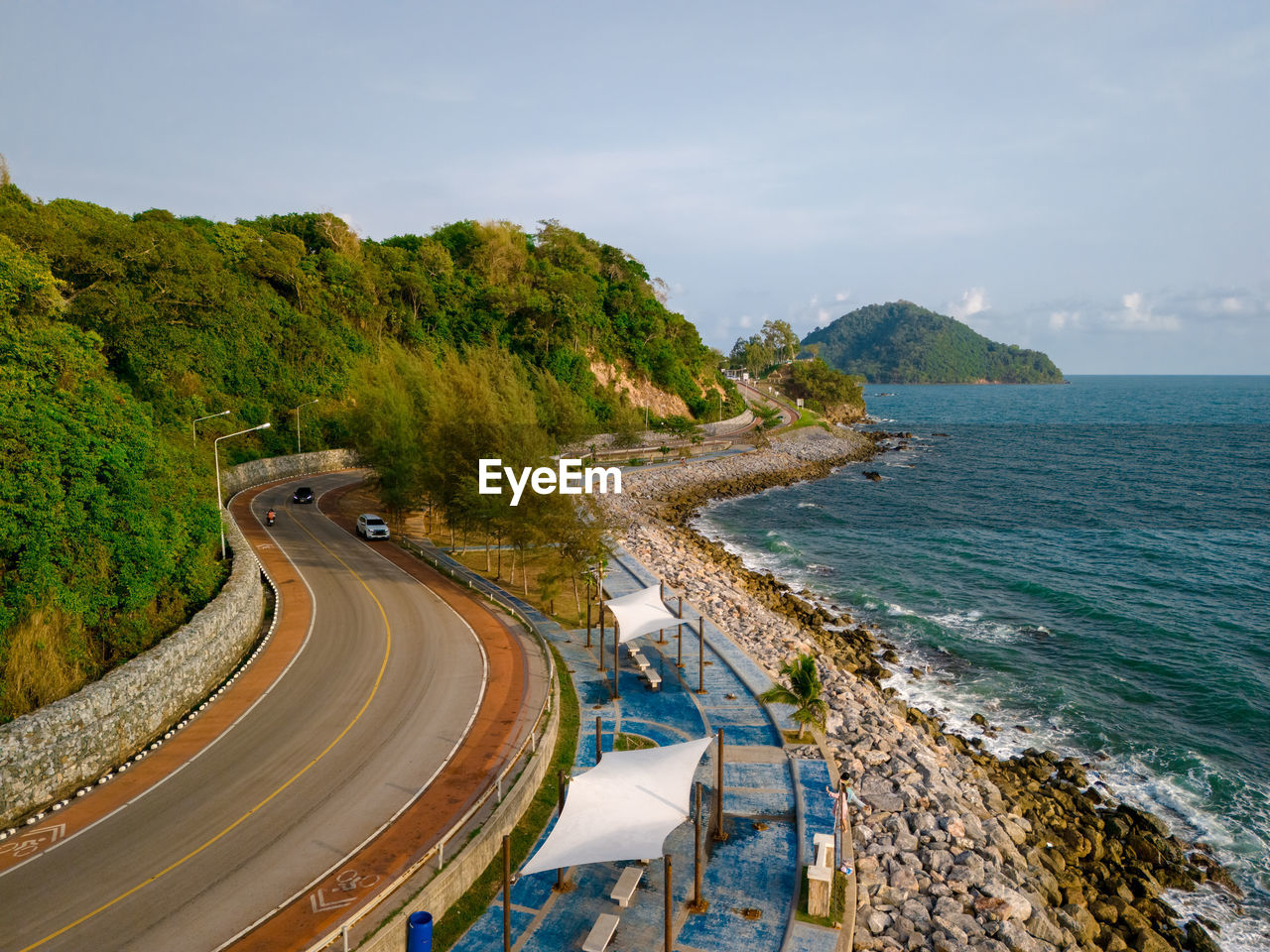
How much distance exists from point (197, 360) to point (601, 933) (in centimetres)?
6881

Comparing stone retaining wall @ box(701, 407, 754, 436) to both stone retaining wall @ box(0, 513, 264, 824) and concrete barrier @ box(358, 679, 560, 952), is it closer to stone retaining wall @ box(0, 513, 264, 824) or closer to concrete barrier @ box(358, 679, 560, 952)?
stone retaining wall @ box(0, 513, 264, 824)

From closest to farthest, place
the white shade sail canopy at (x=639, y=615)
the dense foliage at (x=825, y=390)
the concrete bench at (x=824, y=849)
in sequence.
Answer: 1. the concrete bench at (x=824, y=849)
2. the white shade sail canopy at (x=639, y=615)
3. the dense foliage at (x=825, y=390)

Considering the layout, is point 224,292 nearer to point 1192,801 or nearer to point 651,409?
point 651,409

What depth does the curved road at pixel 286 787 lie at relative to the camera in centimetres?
1448

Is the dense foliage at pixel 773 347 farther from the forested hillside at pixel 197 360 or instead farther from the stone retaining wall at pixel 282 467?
the stone retaining wall at pixel 282 467

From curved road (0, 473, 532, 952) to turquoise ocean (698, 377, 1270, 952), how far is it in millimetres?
20578

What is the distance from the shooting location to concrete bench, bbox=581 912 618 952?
1388 centimetres

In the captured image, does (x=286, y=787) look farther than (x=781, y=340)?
No

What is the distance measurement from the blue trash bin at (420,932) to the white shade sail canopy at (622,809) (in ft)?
6.81

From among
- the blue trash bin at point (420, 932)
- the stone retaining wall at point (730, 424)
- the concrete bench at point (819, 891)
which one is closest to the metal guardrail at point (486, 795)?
the blue trash bin at point (420, 932)

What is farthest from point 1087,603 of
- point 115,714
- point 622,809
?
point 115,714

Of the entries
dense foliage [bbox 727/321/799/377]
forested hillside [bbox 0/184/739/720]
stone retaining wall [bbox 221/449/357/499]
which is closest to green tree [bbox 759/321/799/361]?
dense foliage [bbox 727/321/799/377]

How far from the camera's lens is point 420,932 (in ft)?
44.5

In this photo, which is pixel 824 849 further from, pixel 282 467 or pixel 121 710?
pixel 282 467
